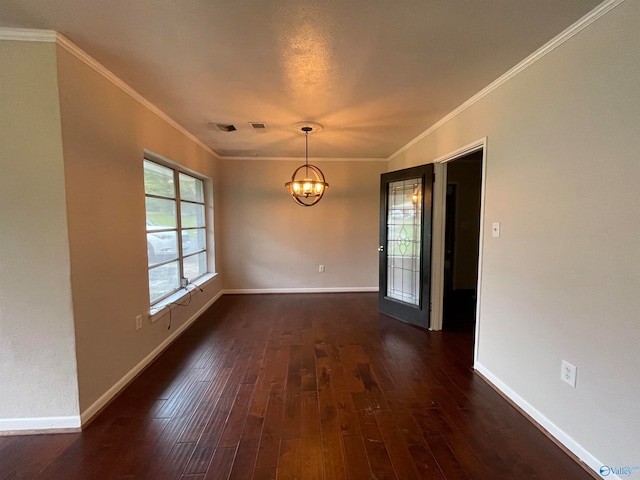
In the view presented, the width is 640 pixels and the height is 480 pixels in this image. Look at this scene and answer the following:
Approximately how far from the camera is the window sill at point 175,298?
2829 mm

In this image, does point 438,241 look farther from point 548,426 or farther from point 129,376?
point 129,376

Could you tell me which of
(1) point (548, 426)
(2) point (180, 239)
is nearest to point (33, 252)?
(2) point (180, 239)

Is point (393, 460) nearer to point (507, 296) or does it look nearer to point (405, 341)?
point (507, 296)

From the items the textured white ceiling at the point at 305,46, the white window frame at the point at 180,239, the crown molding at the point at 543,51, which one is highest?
the textured white ceiling at the point at 305,46

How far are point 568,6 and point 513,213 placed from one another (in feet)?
4.07

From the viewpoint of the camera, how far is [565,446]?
1684 mm

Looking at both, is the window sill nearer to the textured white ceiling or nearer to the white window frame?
the white window frame

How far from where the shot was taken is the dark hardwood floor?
155cm

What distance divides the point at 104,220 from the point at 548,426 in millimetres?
3412

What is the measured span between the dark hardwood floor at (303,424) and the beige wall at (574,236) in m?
0.32

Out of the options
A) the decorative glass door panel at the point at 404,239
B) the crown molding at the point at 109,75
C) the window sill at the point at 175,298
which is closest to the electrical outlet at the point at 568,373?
the decorative glass door panel at the point at 404,239

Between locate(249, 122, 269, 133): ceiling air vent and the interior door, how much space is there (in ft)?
5.94

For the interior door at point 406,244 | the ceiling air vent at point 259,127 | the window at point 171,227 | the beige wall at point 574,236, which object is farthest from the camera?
the interior door at point 406,244

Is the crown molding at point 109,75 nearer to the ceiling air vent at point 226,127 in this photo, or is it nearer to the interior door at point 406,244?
the ceiling air vent at point 226,127
